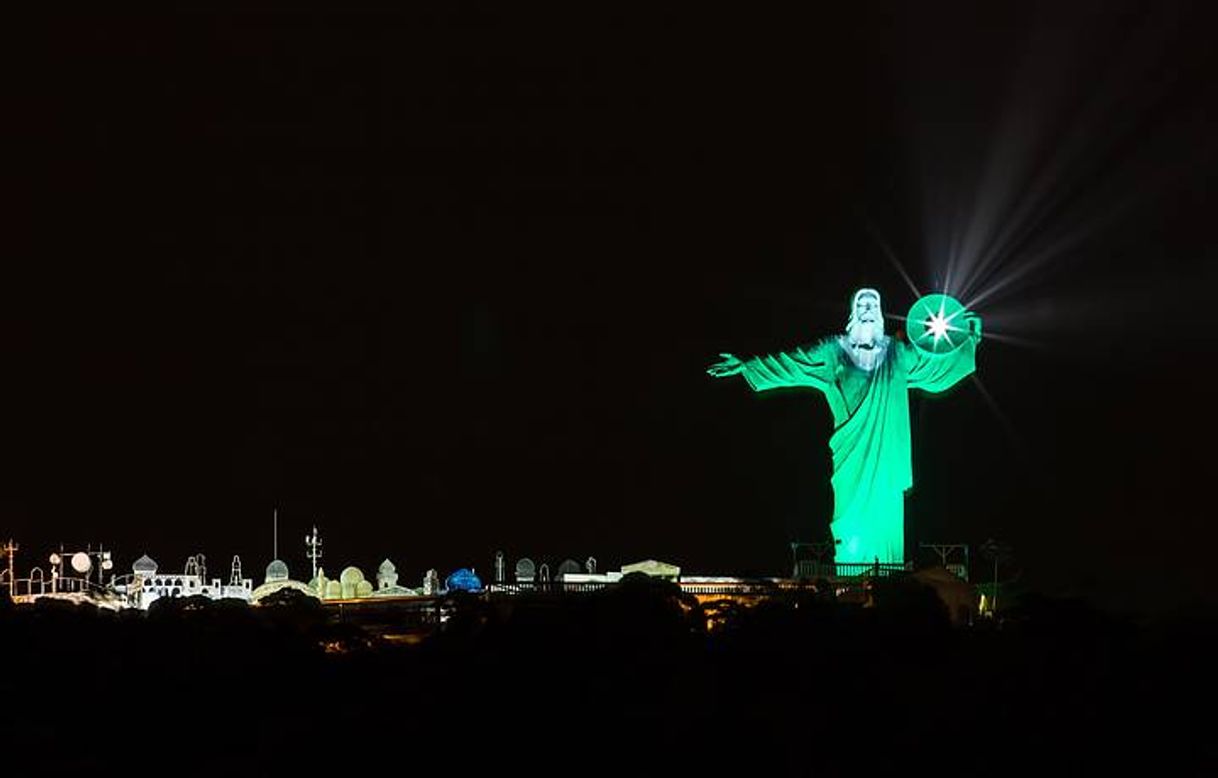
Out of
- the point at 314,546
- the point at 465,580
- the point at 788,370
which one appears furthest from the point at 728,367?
the point at 314,546

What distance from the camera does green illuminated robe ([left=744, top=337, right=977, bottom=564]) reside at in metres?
32.8

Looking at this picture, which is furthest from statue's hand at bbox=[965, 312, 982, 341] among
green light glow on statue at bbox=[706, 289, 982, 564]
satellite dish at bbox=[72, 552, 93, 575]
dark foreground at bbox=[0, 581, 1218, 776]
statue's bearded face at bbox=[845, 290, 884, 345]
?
satellite dish at bbox=[72, 552, 93, 575]

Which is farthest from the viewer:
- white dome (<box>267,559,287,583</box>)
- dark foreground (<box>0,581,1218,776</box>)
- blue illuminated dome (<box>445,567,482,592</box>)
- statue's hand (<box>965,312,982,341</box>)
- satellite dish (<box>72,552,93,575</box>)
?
white dome (<box>267,559,287,583</box>)

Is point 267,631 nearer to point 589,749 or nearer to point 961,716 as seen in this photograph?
point 589,749

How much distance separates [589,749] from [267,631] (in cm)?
606

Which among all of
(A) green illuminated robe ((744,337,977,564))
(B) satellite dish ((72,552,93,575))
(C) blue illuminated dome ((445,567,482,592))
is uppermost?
(A) green illuminated robe ((744,337,977,564))

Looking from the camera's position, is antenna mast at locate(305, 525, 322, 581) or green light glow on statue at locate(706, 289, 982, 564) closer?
green light glow on statue at locate(706, 289, 982, 564)

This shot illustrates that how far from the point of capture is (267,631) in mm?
13859

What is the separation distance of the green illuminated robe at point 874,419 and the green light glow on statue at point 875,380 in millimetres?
22

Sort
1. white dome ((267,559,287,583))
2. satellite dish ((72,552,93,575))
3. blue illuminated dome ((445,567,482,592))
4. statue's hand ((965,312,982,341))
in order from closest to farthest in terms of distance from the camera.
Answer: statue's hand ((965,312,982,341)), blue illuminated dome ((445,567,482,592)), satellite dish ((72,552,93,575)), white dome ((267,559,287,583))

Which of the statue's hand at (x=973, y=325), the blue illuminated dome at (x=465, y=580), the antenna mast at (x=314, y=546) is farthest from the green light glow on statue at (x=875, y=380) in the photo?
the antenna mast at (x=314, y=546)

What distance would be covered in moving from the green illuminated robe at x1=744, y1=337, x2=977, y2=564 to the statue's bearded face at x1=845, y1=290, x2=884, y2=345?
0.45 m

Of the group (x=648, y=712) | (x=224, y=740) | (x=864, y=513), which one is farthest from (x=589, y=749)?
(x=864, y=513)

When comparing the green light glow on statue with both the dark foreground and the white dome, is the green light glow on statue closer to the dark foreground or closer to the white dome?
the white dome
